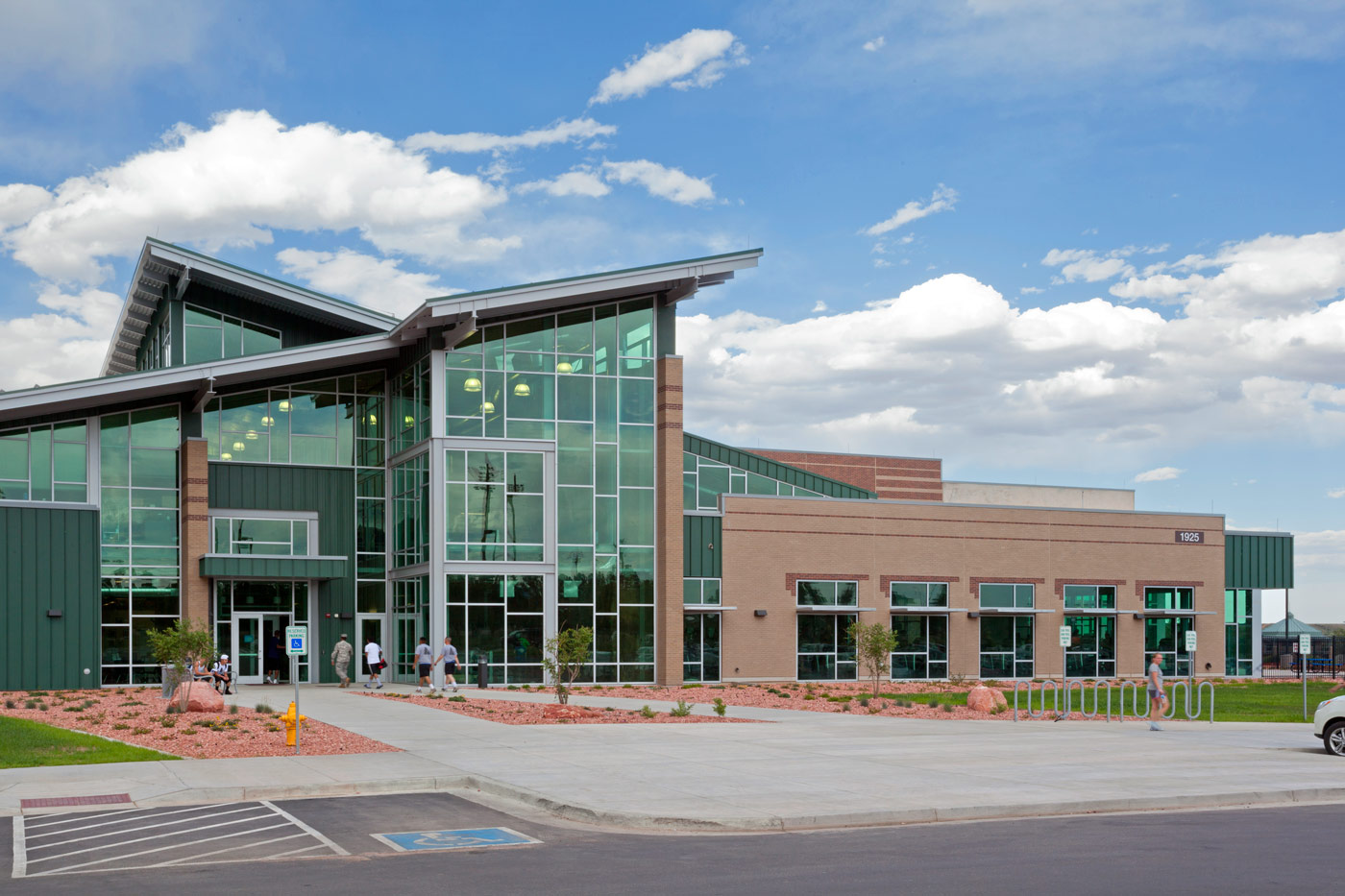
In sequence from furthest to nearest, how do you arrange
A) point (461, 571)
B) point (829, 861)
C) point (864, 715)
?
point (461, 571) < point (864, 715) < point (829, 861)

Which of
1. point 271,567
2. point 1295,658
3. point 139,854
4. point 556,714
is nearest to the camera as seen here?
Answer: point 139,854

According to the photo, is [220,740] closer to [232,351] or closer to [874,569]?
[232,351]

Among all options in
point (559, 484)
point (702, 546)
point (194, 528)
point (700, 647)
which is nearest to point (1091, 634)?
point (700, 647)

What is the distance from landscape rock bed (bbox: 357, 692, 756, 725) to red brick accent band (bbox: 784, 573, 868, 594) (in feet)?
48.3

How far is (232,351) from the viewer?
42.1 m

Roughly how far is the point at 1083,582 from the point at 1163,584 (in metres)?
3.75

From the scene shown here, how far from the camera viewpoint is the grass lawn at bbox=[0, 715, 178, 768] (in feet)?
59.6

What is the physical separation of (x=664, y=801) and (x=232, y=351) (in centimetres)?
3185

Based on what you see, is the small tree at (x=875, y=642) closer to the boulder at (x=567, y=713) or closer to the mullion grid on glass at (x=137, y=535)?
the boulder at (x=567, y=713)

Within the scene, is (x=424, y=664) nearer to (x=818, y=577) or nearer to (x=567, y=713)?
(x=567, y=713)

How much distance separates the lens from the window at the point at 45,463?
122 ft

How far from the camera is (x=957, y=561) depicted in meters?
45.4

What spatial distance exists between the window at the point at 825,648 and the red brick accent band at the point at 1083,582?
327 inches

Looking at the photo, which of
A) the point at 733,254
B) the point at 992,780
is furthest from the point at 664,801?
the point at 733,254
